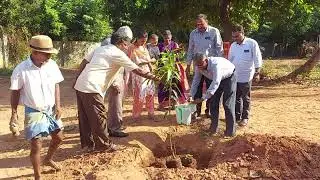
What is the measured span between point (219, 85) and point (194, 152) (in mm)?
1081

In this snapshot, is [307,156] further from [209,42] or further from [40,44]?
[40,44]

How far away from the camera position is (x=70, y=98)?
490 inches

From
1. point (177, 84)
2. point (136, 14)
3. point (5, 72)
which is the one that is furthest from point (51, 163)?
point (5, 72)

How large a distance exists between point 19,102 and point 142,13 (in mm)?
10985

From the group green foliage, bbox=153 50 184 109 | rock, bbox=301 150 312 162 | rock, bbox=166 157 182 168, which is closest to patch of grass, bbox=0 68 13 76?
green foliage, bbox=153 50 184 109

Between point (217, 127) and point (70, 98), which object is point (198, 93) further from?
point (70, 98)

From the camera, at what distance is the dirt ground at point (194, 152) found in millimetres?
5855

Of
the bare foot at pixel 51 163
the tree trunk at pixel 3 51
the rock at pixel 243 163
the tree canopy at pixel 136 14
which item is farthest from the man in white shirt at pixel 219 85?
the tree trunk at pixel 3 51

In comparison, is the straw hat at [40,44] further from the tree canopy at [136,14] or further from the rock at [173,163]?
the tree canopy at [136,14]

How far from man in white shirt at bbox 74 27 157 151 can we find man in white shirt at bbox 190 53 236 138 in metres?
0.81

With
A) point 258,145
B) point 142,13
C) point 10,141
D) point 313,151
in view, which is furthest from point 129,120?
point 142,13

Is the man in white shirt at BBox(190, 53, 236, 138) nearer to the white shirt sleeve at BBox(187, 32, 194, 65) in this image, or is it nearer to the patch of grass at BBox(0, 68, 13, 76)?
the white shirt sleeve at BBox(187, 32, 194, 65)

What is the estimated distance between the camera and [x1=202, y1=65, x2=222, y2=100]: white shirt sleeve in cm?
652

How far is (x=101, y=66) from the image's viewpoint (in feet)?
20.1
